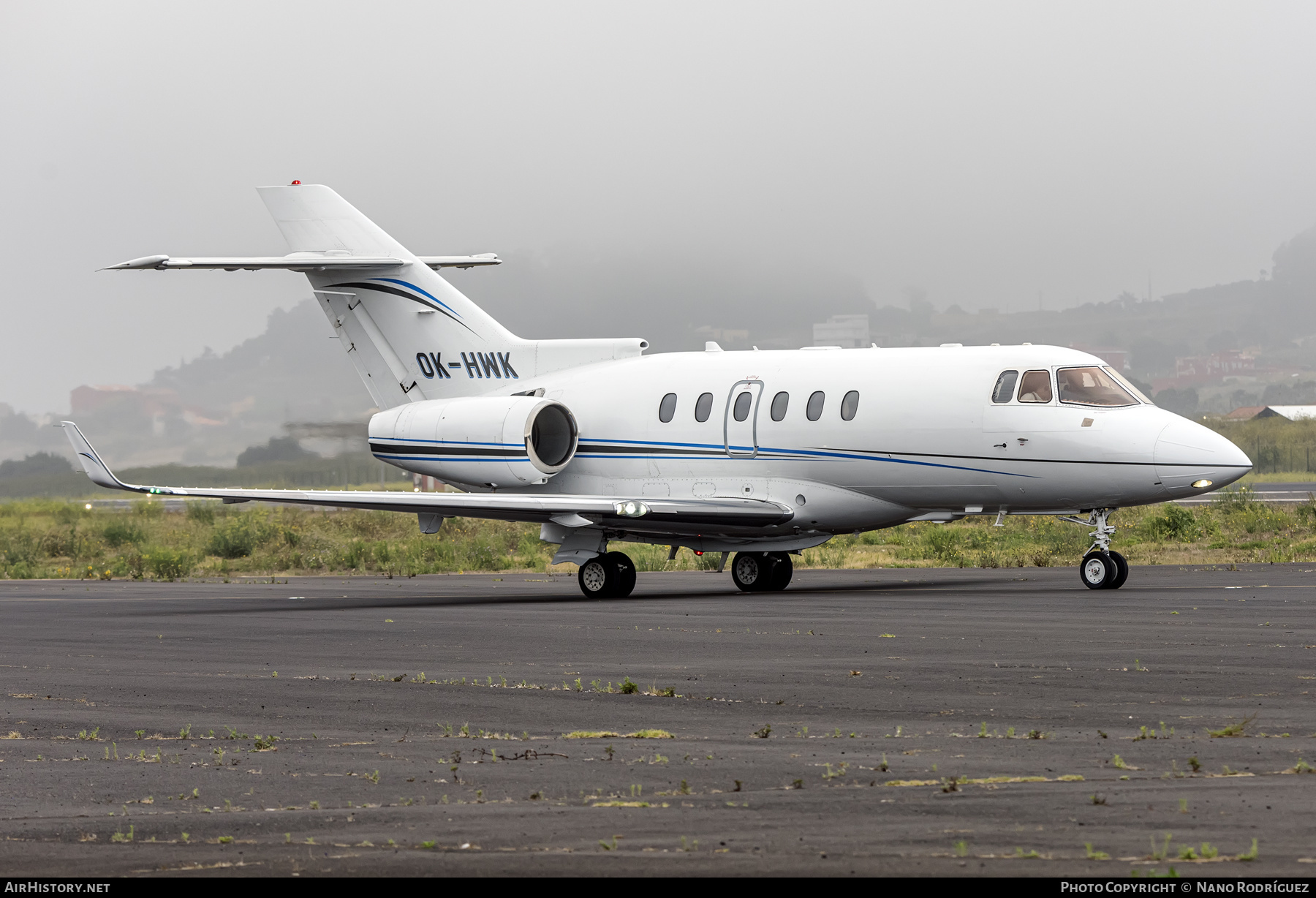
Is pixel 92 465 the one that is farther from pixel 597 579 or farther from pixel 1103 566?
pixel 1103 566

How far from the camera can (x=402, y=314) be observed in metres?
30.5

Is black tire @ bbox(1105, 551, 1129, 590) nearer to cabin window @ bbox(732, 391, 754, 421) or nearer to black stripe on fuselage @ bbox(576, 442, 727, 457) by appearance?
cabin window @ bbox(732, 391, 754, 421)

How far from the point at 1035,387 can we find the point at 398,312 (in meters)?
12.4

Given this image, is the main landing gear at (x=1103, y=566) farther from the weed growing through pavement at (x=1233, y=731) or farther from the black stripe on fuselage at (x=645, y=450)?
the weed growing through pavement at (x=1233, y=731)

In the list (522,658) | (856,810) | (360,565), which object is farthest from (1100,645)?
(360,565)

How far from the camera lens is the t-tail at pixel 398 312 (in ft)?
98.5

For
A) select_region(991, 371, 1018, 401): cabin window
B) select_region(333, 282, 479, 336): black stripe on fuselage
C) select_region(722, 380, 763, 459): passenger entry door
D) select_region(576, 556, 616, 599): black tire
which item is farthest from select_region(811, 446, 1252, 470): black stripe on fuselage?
select_region(333, 282, 479, 336): black stripe on fuselage

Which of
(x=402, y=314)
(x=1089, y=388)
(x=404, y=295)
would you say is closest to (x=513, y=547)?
(x=402, y=314)

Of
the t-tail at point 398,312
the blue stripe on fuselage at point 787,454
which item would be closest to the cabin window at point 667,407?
the blue stripe on fuselage at point 787,454

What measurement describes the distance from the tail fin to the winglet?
6.71 metres

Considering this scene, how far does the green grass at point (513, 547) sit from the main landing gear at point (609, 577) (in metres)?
9.50

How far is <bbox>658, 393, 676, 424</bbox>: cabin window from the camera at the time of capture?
26.7 metres

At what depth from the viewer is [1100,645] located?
596 inches

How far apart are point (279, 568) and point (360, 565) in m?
2.31
